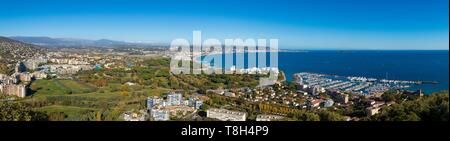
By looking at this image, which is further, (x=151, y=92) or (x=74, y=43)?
(x=74, y=43)

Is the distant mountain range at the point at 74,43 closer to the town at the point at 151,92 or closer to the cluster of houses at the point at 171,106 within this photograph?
the town at the point at 151,92

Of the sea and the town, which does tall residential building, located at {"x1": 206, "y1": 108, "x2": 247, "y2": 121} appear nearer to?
the town

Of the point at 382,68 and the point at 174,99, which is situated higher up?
the point at 382,68

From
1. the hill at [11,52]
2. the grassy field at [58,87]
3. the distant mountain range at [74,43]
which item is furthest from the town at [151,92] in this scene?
the distant mountain range at [74,43]

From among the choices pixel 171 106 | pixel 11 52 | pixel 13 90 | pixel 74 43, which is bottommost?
pixel 171 106

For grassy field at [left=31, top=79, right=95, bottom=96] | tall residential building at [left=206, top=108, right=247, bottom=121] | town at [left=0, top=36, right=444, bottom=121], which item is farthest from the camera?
grassy field at [left=31, top=79, right=95, bottom=96]

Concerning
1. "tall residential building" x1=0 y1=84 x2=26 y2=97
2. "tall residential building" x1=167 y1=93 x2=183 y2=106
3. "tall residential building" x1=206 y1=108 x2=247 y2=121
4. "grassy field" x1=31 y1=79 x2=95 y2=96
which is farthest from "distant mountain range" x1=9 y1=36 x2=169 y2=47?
"tall residential building" x1=206 y1=108 x2=247 y2=121

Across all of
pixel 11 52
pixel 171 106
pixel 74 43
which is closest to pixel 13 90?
pixel 11 52

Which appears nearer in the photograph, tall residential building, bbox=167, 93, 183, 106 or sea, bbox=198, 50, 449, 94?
tall residential building, bbox=167, 93, 183, 106

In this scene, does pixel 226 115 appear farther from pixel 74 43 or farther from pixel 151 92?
pixel 74 43

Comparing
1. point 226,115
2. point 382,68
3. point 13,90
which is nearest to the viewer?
point 226,115

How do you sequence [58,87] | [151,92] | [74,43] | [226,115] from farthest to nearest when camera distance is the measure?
[74,43], [58,87], [151,92], [226,115]
